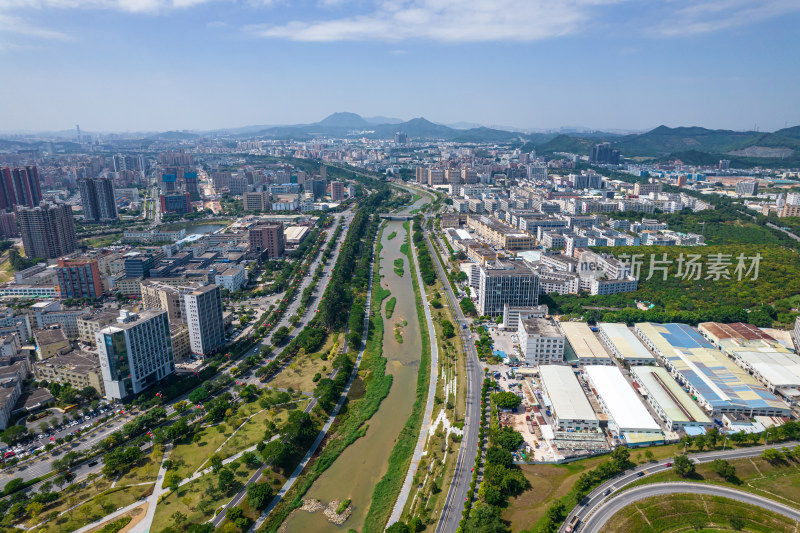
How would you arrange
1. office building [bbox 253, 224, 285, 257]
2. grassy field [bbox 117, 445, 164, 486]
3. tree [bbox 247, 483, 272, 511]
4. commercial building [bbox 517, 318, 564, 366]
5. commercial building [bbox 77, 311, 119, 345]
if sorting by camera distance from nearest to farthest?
tree [bbox 247, 483, 272, 511], grassy field [bbox 117, 445, 164, 486], commercial building [bbox 517, 318, 564, 366], commercial building [bbox 77, 311, 119, 345], office building [bbox 253, 224, 285, 257]

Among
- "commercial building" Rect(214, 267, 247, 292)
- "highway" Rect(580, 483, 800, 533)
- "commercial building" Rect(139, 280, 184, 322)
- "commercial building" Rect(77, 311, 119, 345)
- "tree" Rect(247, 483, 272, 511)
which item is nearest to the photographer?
"highway" Rect(580, 483, 800, 533)

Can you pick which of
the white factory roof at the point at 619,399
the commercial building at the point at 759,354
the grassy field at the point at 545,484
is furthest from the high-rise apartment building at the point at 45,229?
the commercial building at the point at 759,354

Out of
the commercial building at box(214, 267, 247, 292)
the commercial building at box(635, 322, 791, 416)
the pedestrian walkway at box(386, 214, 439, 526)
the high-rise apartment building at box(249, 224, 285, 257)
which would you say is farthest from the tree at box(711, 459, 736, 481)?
the high-rise apartment building at box(249, 224, 285, 257)

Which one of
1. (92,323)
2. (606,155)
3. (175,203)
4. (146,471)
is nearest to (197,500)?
(146,471)

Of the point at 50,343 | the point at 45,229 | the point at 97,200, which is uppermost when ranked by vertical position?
the point at 97,200

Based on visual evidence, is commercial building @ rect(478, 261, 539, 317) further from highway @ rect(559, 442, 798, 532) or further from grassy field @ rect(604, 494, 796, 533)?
grassy field @ rect(604, 494, 796, 533)

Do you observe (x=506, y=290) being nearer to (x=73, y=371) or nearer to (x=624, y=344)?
(x=624, y=344)

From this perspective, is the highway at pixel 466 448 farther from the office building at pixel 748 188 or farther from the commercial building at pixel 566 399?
the office building at pixel 748 188
